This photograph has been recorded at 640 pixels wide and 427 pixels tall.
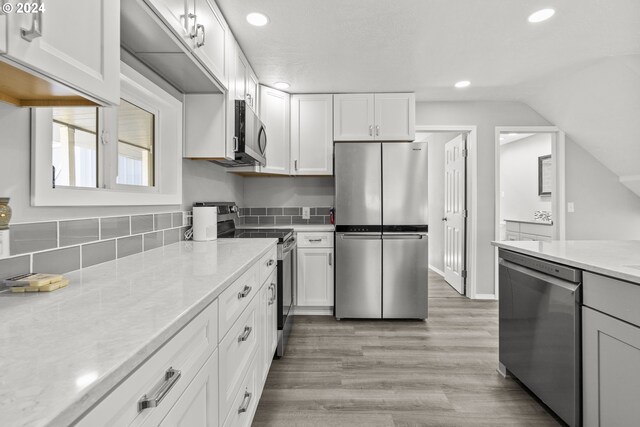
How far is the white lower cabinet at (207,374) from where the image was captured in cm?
58

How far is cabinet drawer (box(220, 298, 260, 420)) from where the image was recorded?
1.08 metres

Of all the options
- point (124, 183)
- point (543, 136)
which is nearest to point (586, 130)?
point (543, 136)

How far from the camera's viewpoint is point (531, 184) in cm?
526

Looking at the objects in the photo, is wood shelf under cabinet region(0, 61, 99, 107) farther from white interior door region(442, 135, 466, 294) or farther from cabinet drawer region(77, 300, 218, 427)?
white interior door region(442, 135, 466, 294)

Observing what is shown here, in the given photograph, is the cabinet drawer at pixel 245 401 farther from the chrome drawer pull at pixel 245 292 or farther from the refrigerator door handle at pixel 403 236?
the refrigerator door handle at pixel 403 236

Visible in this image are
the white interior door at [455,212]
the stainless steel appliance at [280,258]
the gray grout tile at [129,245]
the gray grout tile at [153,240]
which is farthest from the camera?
the white interior door at [455,212]

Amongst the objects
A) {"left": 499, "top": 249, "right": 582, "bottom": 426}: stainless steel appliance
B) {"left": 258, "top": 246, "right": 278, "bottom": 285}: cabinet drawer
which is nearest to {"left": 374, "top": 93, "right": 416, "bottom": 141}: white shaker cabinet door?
{"left": 499, "top": 249, "right": 582, "bottom": 426}: stainless steel appliance

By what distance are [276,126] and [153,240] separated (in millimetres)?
1982

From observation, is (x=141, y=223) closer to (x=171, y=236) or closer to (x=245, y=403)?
(x=171, y=236)

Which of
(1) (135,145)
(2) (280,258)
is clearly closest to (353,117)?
(2) (280,258)

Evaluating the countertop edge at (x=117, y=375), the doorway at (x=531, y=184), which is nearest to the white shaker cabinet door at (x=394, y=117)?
the doorway at (x=531, y=184)

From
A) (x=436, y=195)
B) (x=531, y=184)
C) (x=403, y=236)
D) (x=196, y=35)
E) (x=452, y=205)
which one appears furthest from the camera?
(x=436, y=195)

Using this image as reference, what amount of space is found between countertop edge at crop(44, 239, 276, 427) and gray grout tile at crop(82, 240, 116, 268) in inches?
27.7

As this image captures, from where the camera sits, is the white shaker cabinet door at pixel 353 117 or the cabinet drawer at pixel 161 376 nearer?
the cabinet drawer at pixel 161 376
